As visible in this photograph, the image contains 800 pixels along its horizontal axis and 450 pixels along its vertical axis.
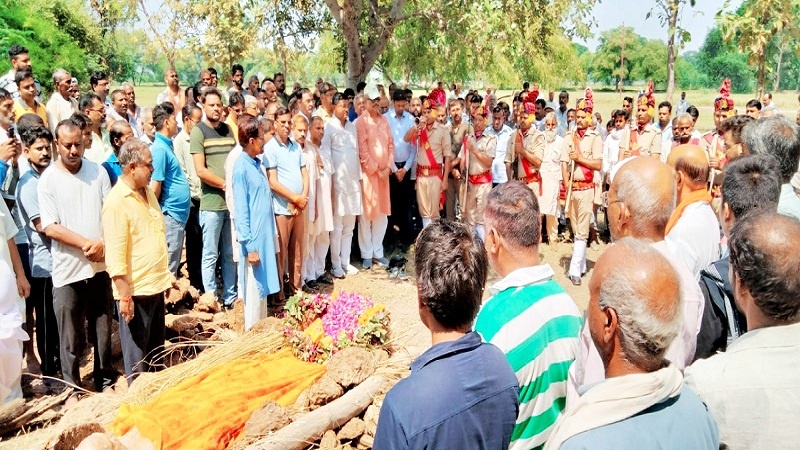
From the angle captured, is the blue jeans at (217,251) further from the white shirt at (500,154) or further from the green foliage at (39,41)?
the green foliage at (39,41)

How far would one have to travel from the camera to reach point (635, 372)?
1.82 metres

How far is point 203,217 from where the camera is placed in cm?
682

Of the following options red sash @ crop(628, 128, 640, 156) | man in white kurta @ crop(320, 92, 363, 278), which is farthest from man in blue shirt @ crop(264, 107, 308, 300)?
red sash @ crop(628, 128, 640, 156)

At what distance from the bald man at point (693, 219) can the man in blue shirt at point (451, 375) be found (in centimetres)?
194

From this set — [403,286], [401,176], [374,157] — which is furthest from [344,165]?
[403,286]

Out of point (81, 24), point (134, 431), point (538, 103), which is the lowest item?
point (134, 431)

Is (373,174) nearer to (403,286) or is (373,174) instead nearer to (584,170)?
(403,286)

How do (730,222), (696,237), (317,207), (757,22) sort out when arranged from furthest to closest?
(757,22)
(317,207)
(696,237)
(730,222)

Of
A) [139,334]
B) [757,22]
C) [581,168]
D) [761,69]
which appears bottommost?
[139,334]

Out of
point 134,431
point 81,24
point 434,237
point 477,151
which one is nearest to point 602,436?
point 434,237

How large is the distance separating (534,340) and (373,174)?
6199mm

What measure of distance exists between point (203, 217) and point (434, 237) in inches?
198

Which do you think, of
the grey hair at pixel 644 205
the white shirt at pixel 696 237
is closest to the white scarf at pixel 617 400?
the grey hair at pixel 644 205

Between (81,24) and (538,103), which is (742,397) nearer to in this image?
(538,103)
